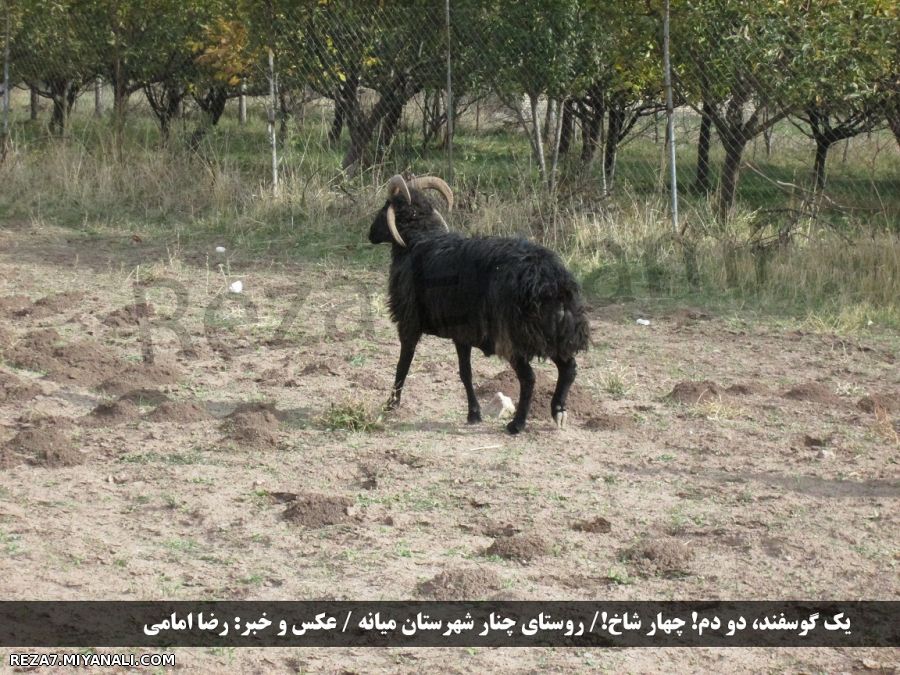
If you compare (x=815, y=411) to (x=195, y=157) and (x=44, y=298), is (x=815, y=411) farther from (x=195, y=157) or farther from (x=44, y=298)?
(x=195, y=157)

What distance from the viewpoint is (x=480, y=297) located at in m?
6.76

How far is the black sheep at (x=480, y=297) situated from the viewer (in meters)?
6.53

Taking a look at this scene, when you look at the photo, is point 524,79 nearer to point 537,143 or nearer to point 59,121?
point 537,143

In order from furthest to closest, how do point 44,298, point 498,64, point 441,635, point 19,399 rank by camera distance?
point 498,64
point 44,298
point 19,399
point 441,635

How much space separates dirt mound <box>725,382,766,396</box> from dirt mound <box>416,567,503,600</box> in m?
3.38

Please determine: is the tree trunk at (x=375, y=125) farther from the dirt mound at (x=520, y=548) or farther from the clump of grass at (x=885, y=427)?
the dirt mound at (x=520, y=548)

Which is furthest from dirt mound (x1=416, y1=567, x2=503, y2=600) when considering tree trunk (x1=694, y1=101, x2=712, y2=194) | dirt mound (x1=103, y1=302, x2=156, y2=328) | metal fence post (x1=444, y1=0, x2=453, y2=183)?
tree trunk (x1=694, y1=101, x2=712, y2=194)

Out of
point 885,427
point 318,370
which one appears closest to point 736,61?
point 885,427

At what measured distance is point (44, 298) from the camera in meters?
9.77

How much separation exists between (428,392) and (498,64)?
19.7 ft

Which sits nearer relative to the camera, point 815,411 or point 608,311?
point 815,411

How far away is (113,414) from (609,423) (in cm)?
296

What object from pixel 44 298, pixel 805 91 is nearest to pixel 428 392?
pixel 44 298

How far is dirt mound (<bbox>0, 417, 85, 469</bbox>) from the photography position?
6127 millimetres
